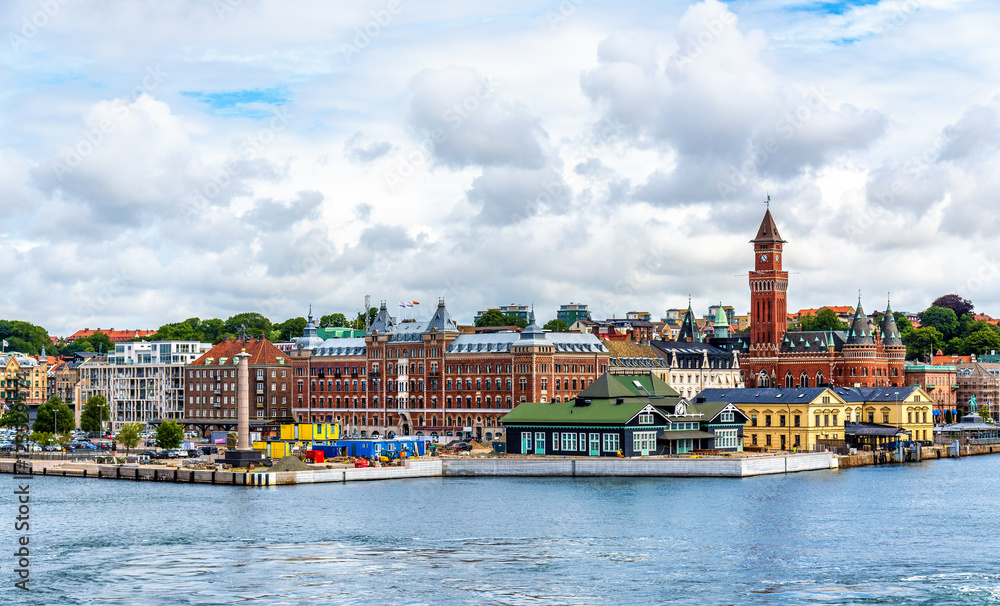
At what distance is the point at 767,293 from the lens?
181625 mm

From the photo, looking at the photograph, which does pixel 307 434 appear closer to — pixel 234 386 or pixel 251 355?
pixel 234 386

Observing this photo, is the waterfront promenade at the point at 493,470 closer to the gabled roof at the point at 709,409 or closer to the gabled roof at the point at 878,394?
the gabled roof at the point at 709,409

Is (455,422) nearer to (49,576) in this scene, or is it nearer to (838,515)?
(838,515)

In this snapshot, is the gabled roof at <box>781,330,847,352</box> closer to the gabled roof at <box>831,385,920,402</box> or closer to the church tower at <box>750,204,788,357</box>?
the church tower at <box>750,204,788,357</box>

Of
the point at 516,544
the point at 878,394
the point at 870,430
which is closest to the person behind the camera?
the point at 516,544

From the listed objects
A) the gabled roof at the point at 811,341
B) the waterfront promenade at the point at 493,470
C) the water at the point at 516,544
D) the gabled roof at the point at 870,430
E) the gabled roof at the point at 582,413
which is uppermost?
the gabled roof at the point at 811,341

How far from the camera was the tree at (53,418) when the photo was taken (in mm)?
147312

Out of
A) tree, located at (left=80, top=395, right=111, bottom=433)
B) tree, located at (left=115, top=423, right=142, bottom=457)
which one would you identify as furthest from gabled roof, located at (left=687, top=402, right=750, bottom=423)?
tree, located at (left=80, top=395, right=111, bottom=433)

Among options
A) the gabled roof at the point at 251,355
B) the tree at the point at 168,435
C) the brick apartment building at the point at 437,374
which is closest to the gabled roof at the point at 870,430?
the brick apartment building at the point at 437,374

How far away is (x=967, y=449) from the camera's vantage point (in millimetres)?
143875

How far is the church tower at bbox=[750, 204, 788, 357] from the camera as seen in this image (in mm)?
180250

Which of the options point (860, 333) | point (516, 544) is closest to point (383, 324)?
point (860, 333)

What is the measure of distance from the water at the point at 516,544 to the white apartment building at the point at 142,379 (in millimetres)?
85429

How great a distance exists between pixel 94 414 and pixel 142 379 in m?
19.4
